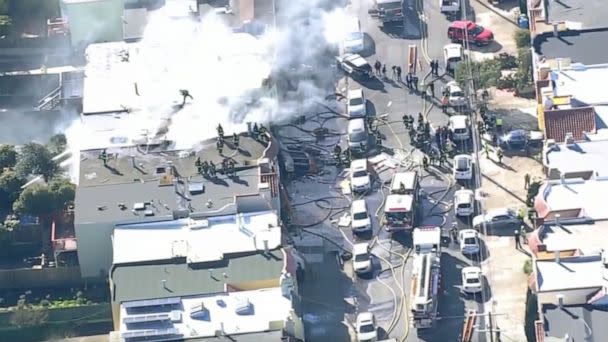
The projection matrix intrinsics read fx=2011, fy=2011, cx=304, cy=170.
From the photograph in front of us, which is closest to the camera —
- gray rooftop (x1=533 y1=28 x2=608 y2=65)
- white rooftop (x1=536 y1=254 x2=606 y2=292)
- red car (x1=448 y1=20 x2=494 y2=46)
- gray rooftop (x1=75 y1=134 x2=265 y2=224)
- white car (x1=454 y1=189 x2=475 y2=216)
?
white rooftop (x1=536 y1=254 x2=606 y2=292)

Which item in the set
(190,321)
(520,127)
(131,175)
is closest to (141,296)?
(190,321)

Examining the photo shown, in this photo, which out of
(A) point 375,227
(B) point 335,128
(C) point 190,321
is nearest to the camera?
(C) point 190,321

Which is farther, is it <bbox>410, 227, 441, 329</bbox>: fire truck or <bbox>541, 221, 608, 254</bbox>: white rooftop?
<bbox>410, 227, 441, 329</bbox>: fire truck

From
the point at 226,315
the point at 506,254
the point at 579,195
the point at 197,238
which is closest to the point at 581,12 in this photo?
the point at 579,195

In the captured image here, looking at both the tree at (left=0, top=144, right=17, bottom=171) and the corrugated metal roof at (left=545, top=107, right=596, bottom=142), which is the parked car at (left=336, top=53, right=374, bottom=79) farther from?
the tree at (left=0, top=144, right=17, bottom=171)

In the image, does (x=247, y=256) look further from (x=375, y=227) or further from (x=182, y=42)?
(x=182, y=42)

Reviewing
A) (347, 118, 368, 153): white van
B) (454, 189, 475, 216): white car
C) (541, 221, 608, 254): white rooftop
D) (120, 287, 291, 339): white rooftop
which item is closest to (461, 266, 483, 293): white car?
(541, 221, 608, 254): white rooftop
